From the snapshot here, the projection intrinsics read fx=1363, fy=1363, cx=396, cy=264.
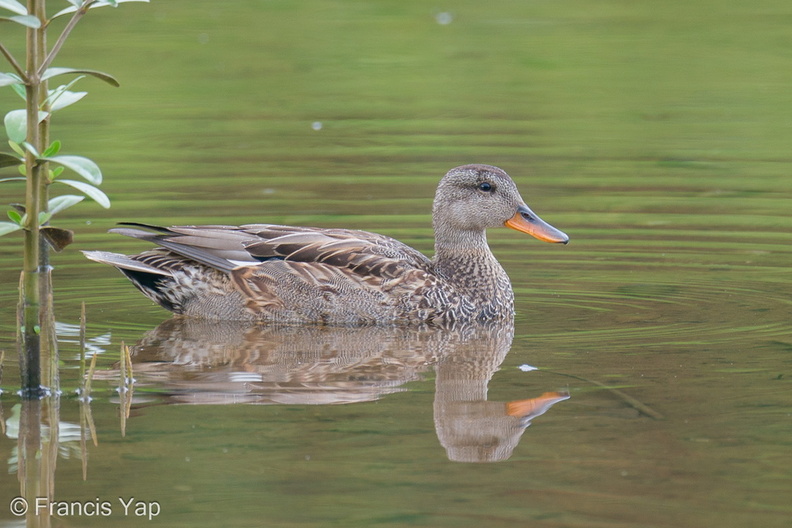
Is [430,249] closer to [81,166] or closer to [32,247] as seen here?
[32,247]

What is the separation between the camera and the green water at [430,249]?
216 inches

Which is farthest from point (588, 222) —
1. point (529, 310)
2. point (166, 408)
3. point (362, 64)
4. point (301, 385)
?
point (362, 64)

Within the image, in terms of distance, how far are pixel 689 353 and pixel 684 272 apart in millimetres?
2391

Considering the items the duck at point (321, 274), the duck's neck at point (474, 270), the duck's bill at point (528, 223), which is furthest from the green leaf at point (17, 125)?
the duck's bill at point (528, 223)

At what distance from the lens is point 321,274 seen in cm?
916

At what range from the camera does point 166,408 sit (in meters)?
6.55

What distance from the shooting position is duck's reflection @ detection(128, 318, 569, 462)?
21.1 feet

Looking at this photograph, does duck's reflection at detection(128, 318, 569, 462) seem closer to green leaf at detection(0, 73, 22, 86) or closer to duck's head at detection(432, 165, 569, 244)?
duck's head at detection(432, 165, 569, 244)

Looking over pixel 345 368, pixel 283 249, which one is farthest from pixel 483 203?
pixel 345 368

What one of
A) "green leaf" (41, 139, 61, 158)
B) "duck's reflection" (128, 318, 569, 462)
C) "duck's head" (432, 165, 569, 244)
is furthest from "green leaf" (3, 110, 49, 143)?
"duck's head" (432, 165, 569, 244)

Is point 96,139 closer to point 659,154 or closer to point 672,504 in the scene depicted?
point 659,154

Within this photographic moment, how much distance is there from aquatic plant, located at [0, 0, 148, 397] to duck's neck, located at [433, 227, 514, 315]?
3.62 metres

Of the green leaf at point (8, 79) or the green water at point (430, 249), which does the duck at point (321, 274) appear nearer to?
the green water at point (430, 249)

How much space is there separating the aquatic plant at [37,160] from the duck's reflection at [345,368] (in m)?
0.93
